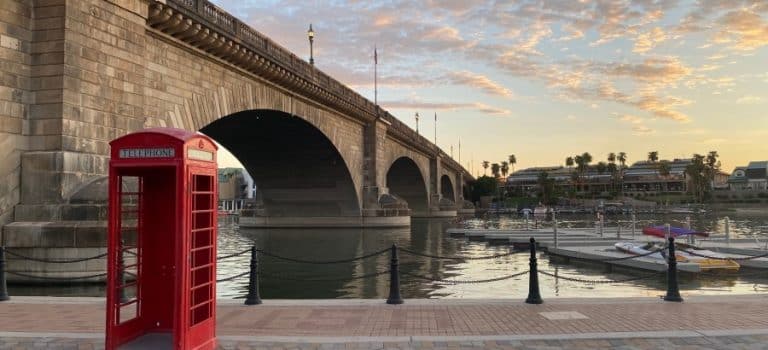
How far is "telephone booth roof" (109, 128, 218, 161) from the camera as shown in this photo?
598cm

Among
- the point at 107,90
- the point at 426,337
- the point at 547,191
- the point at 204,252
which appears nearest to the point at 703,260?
the point at 426,337

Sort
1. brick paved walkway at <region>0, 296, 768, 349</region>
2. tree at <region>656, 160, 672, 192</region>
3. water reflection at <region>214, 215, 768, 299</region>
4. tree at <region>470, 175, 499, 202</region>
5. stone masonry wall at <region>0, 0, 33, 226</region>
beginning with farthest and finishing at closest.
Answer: tree at <region>656, 160, 672, 192</region>, tree at <region>470, 175, 499, 202</region>, water reflection at <region>214, 215, 768, 299</region>, stone masonry wall at <region>0, 0, 33, 226</region>, brick paved walkway at <region>0, 296, 768, 349</region>

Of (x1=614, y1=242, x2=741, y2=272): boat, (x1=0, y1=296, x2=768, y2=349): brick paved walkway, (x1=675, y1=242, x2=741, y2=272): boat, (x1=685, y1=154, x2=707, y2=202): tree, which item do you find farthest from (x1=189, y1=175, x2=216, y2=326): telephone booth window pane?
(x1=685, y1=154, x2=707, y2=202): tree

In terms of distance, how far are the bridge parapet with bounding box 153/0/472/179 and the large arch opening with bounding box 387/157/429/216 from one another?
39751mm

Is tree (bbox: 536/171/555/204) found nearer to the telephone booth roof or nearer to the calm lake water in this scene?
the calm lake water

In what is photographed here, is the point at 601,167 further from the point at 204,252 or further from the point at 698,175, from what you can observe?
the point at 204,252

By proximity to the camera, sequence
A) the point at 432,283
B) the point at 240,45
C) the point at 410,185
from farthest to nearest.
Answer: the point at 410,185 → the point at 240,45 → the point at 432,283

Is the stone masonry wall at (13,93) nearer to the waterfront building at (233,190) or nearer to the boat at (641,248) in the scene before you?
the boat at (641,248)

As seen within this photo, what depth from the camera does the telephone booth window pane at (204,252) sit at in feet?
21.8

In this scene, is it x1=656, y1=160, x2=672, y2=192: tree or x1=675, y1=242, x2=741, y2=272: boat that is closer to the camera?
x1=675, y1=242, x2=741, y2=272: boat

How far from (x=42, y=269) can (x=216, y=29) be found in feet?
39.6

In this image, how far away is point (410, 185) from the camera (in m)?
88.2

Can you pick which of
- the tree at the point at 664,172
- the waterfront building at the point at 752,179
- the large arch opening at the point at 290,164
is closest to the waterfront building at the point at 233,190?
the large arch opening at the point at 290,164

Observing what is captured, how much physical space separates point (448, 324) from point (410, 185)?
3140 inches
